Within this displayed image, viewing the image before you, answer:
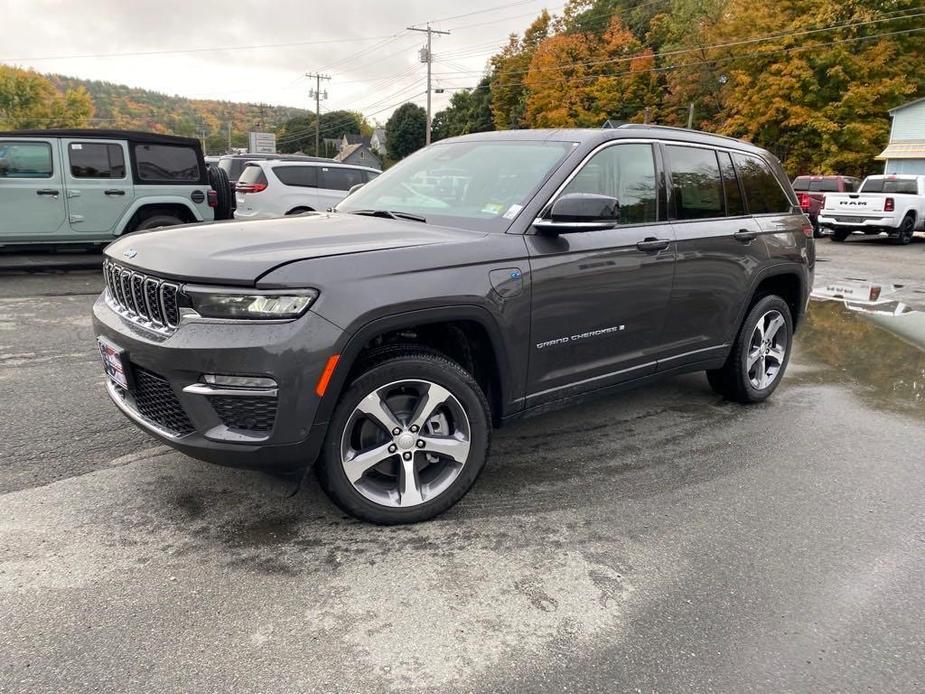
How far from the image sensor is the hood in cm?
274

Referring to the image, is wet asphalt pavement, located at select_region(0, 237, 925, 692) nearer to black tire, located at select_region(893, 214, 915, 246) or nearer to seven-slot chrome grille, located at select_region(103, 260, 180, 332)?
seven-slot chrome grille, located at select_region(103, 260, 180, 332)

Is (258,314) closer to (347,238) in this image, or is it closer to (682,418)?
(347,238)

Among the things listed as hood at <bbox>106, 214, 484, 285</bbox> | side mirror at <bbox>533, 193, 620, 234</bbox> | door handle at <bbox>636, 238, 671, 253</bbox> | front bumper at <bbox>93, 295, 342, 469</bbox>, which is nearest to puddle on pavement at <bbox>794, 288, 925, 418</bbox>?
door handle at <bbox>636, 238, 671, 253</bbox>

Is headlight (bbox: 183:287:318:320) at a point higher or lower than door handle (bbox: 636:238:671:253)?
lower

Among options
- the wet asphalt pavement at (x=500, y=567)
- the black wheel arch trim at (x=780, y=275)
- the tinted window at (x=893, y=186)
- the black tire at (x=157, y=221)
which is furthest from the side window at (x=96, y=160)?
the tinted window at (x=893, y=186)

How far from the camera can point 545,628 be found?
2520 millimetres

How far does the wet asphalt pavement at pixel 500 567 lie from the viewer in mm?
2309

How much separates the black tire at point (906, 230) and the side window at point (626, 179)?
17942 millimetres

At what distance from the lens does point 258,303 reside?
2.68 metres

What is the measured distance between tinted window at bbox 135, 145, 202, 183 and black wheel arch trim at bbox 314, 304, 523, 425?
28.4ft

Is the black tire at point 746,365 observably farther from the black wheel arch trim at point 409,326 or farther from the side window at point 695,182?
the black wheel arch trim at point 409,326

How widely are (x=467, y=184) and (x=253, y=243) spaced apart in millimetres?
1346

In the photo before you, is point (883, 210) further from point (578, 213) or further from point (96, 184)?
point (578, 213)

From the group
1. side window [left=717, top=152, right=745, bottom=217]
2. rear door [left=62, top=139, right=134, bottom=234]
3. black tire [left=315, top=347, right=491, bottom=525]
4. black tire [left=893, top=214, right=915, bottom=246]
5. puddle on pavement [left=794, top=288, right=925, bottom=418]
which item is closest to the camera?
black tire [left=315, top=347, right=491, bottom=525]
